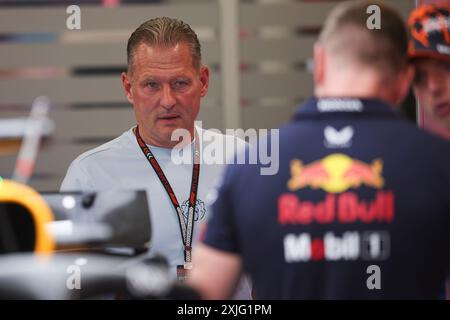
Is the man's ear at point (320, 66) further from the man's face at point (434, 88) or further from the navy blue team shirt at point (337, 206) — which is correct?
the man's face at point (434, 88)

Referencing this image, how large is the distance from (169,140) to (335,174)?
92 cm

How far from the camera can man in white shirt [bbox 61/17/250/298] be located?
2268mm

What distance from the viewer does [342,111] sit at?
1.60m

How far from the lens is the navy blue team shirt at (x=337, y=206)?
1.57 metres

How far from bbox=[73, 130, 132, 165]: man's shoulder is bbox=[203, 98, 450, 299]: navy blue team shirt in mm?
912

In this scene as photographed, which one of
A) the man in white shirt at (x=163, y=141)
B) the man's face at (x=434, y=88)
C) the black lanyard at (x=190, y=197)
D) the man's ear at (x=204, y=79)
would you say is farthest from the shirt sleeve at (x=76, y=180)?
the man's face at (x=434, y=88)

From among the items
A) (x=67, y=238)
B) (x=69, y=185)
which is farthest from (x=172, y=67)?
(x=67, y=238)

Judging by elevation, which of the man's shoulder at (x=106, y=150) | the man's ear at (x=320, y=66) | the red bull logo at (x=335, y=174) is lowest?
the red bull logo at (x=335, y=174)

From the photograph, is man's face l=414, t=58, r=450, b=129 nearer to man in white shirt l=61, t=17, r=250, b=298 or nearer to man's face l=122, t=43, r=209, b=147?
man in white shirt l=61, t=17, r=250, b=298

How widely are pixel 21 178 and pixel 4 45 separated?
1.87 ft

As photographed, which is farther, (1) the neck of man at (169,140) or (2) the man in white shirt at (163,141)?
(1) the neck of man at (169,140)
